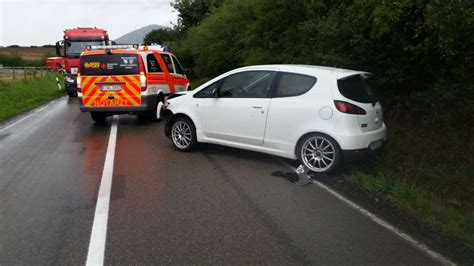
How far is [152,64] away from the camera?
38.5 ft

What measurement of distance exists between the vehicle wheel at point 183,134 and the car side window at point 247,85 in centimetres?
89

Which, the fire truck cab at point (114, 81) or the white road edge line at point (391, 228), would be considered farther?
the fire truck cab at point (114, 81)

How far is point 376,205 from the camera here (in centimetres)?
540

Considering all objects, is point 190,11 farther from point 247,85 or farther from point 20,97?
point 247,85

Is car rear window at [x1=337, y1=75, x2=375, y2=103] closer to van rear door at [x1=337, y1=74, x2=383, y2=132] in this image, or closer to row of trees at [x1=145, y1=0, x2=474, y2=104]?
van rear door at [x1=337, y1=74, x2=383, y2=132]

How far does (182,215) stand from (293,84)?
2.97m

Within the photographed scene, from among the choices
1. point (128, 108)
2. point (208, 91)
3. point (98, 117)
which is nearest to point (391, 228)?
point (208, 91)

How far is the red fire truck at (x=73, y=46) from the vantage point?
72.5ft

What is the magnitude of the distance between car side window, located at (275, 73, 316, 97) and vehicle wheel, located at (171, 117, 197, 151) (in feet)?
6.14

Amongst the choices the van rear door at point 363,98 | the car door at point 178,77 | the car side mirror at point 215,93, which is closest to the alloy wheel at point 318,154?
the van rear door at point 363,98

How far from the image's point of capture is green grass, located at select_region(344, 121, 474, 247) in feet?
16.3

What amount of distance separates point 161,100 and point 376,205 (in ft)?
25.3

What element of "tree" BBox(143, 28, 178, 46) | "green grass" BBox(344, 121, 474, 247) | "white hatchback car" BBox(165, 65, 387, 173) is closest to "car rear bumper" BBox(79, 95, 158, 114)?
"white hatchback car" BBox(165, 65, 387, 173)

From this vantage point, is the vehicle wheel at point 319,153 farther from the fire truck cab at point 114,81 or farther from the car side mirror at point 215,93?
the fire truck cab at point 114,81
